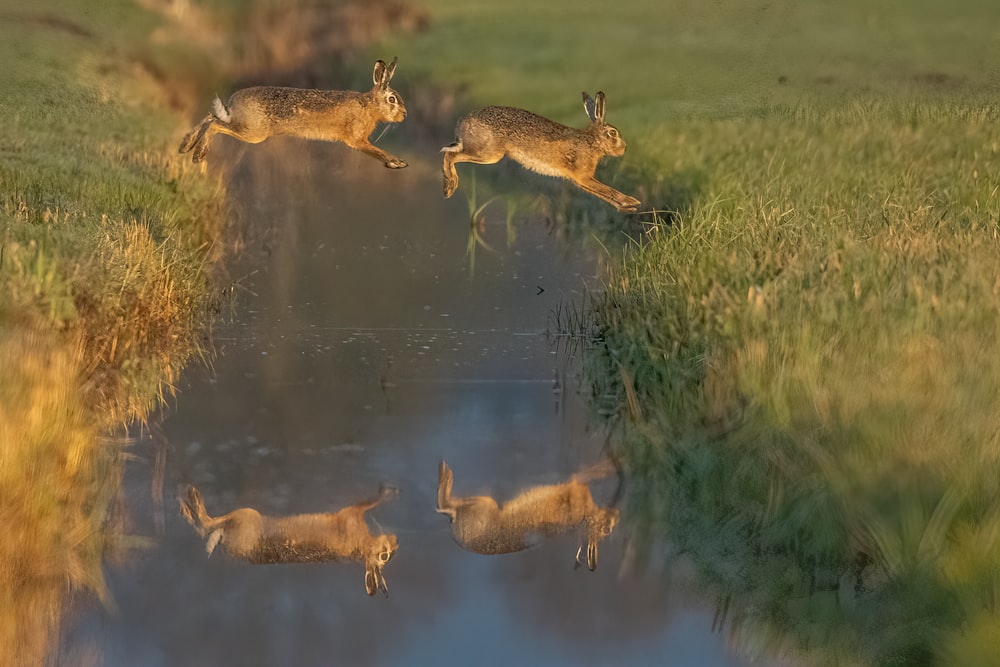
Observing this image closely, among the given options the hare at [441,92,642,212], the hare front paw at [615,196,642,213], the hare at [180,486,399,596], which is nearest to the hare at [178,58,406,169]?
the hare at [441,92,642,212]

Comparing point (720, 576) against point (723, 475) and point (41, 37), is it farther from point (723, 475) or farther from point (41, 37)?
point (41, 37)

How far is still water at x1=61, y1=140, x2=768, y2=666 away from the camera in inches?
186

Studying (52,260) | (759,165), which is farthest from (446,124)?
(52,260)

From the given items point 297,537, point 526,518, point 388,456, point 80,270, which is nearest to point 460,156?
point 80,270

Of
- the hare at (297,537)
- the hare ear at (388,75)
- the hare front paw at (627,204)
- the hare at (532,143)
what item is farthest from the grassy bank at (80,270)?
the hare front paw at (627,204)

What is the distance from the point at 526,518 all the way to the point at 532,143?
18.5ft

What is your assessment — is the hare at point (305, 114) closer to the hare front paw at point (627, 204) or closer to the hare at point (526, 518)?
the hare front paw at point (627, 204)

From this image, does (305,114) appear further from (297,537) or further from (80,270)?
(297,537)

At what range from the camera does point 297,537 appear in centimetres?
565

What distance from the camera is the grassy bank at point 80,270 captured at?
5.40 m

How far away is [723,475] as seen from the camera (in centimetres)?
615

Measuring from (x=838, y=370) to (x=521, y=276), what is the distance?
433 cm

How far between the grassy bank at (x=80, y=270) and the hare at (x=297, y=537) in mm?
375

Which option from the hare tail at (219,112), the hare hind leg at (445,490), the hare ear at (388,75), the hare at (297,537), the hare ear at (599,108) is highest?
the hare ear at (388,75)
